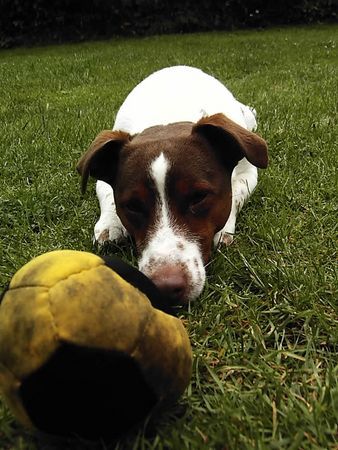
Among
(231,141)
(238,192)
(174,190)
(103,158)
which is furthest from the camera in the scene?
(238,192)

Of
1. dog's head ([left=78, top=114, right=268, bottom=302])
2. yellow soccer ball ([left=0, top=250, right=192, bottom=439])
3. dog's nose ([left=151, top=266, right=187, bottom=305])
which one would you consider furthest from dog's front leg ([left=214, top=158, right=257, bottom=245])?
yellow soccer ball ([left=0, top=250, right=192, bottom=439])

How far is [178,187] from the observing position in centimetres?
295

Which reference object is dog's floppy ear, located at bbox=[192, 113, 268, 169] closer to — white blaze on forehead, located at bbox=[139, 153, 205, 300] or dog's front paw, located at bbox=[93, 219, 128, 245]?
white blaze on forehead, located at bbox=[139, 153, 205, 300]

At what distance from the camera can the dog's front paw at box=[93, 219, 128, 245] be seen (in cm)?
347

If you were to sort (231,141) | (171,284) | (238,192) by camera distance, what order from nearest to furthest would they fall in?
(171,284) < (231,141) < (238,192)

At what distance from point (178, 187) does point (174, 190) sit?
1.0 inches

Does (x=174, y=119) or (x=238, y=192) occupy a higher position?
(x=174, y=119)

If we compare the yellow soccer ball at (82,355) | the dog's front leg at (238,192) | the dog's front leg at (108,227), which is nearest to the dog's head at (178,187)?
the dog's front leg at (238,192)

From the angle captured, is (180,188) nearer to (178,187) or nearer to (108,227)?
(178,187)

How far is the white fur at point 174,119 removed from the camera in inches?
111

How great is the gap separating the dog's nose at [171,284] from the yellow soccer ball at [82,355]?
29.3 inches

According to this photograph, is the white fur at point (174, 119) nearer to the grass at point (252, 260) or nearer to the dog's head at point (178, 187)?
the dog's head at point (178, 187)

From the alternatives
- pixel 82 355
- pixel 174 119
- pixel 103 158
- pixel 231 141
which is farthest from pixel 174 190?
pixel 82 355

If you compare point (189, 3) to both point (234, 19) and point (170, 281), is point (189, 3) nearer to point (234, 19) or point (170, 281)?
point (234, 19)
